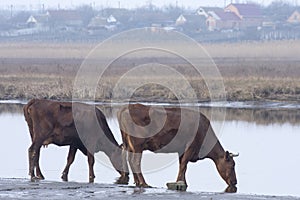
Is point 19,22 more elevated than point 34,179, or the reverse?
point 34,179

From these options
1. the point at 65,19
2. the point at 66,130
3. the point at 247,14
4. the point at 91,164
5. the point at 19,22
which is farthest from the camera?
the point at 19,22

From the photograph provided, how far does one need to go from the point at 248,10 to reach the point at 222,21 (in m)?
12.9

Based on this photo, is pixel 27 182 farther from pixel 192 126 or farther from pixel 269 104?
pixel 269 104

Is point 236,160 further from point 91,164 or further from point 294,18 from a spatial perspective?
point 294,18

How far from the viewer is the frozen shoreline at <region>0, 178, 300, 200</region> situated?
48.4 ft

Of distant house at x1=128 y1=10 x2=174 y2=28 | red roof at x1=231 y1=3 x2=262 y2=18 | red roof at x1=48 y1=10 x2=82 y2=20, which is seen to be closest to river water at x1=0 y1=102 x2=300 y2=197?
distant house at x1=128 y1=10 x2=174 y2=28

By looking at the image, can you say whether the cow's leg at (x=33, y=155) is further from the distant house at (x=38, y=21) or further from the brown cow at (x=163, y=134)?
the distant house at (x=38, y=21)

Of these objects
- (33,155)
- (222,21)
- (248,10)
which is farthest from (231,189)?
(248,10)

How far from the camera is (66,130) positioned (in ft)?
59.6

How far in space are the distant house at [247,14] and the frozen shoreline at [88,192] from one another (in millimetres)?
125622

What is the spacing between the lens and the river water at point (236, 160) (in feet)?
58.9

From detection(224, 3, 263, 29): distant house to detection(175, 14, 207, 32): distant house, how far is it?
18.4 ft

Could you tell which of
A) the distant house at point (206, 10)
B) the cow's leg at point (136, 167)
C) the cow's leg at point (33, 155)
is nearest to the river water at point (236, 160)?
the cow's leg at point (33, 155)

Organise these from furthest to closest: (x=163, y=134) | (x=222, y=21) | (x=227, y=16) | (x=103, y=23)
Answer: (x=103, y=23), (x=227, y=16), (x=222, y=21), (x=163, y=134)
